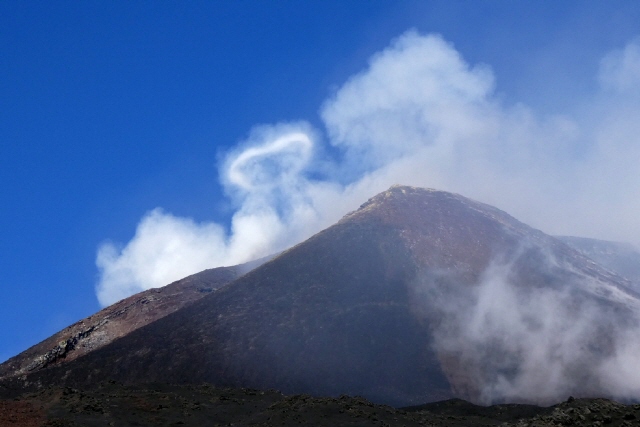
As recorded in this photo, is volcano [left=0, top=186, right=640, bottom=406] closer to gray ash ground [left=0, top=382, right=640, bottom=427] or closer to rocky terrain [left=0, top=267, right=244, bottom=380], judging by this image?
rocky terrain [left=0, top=267, right=244, bottom=380]

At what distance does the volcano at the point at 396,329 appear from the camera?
71.8 meters

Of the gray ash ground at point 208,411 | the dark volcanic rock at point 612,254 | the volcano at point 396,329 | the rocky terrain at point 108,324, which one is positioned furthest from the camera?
the dark volcanic rock at point 612,254

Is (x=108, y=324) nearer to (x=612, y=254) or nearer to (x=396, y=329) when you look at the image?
(x=396, y=329)

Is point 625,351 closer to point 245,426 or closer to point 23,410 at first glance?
point 245,426

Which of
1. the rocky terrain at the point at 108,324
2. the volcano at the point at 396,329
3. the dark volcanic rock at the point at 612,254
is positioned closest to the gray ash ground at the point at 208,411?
the volcano at the point at 396,329

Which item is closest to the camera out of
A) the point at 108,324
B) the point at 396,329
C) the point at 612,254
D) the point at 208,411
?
the point at 208,411

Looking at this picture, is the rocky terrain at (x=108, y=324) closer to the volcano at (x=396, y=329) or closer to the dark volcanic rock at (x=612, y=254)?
the volcano at (x=396, y=329)

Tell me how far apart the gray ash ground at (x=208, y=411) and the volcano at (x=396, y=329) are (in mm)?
16401

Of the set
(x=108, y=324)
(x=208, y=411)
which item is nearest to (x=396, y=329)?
(x=208, y=411)

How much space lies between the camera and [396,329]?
8212 cm

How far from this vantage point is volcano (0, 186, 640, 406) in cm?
7181

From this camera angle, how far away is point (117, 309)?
115312mm

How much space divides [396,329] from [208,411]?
3998 cm

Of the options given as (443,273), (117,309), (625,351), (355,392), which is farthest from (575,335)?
(117,309)
